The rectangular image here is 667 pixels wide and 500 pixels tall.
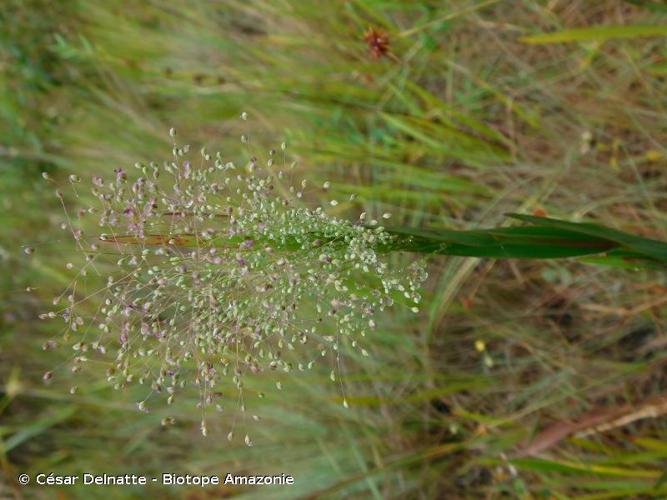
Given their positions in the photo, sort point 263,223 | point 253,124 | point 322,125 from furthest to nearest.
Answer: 1. point 253,124
2. point 322,125
3. point 263,223

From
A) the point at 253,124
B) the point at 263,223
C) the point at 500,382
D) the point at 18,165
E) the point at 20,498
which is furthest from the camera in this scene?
the point at 18,165

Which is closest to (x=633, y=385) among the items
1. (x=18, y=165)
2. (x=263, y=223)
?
(x=263, y=223)

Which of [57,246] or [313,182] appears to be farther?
[57,246]

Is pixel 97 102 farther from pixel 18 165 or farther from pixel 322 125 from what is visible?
pixel 322 125

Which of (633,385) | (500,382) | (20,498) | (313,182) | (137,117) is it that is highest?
(137,117)

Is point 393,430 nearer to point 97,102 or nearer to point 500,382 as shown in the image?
point 500,382

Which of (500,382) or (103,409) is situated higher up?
(103,409)
